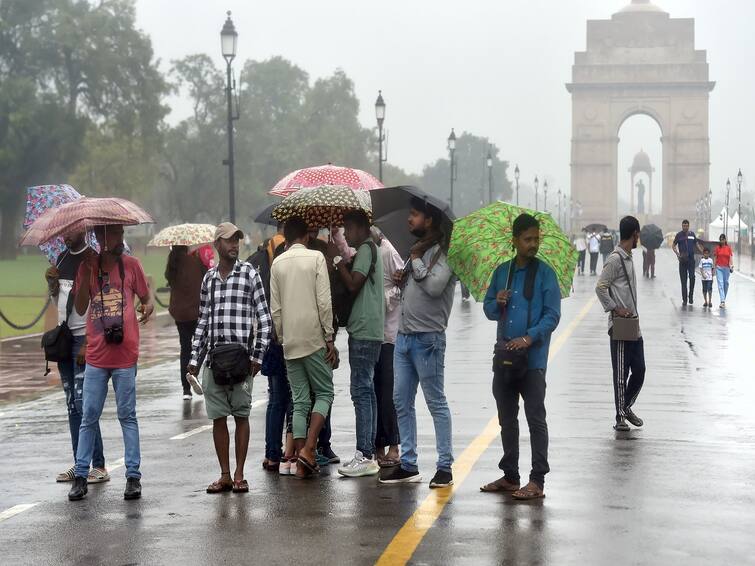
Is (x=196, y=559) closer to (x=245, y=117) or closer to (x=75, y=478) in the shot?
(x=75, y=478)

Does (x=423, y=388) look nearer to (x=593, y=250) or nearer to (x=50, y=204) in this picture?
(x=50, y=204)

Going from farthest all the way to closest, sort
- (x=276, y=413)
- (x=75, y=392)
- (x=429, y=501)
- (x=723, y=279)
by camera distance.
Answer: (x=723, y=279) → (x=276, y=413) → (x=75, y=392) → (x=429, y=501)

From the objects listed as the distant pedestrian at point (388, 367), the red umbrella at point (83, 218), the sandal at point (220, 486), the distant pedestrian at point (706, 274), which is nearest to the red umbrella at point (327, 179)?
the distant pedestrian at point (388, 367)

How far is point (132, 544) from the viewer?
7484mm

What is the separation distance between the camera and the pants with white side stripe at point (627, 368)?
11.8 m

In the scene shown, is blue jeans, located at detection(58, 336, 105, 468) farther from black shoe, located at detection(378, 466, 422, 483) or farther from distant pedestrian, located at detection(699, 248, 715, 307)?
distant pedestrian, located at detection(699, 248, 715, 307)

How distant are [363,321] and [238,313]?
81 cm

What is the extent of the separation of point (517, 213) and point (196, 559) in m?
3.18

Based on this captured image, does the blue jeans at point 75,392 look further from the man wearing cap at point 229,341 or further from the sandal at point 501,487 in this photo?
the sandal at point 501,487

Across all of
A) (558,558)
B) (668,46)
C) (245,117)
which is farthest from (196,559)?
(668,46)

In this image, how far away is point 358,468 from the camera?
9484 mm

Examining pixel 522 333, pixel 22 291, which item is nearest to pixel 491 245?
pixel 522 333

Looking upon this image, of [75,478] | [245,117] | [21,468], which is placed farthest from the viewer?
[245,117]

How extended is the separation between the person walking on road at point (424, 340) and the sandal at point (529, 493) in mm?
566
